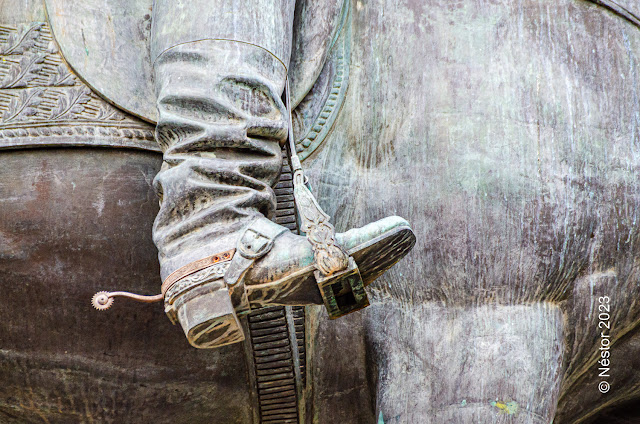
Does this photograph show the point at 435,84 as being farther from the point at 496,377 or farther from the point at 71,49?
the point at 71,49

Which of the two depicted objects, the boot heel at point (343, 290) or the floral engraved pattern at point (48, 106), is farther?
the floral engraved pattern at point (48, 106)

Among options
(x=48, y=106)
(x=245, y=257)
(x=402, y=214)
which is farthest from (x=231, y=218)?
(x=48, y=106)

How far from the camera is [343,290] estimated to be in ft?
6.21

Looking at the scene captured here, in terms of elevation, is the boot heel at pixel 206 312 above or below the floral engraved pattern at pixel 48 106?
below

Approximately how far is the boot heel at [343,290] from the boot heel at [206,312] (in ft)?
0.58

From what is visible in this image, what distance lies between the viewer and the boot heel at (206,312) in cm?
187

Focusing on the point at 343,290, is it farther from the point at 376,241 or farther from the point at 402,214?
the point at 402,214

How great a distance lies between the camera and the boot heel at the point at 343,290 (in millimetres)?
1856

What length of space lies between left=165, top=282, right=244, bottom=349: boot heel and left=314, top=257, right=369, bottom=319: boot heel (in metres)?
0.18

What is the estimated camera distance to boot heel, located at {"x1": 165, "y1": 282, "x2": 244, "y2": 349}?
1.87 m

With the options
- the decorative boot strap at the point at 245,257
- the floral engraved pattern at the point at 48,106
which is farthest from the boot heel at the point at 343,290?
the floral engraved pattern at the point at 48,106

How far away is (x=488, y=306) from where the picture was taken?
224 centimetres

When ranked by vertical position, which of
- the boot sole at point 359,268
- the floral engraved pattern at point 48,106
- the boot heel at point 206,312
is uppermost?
the floral engraved pattern at point 48,106

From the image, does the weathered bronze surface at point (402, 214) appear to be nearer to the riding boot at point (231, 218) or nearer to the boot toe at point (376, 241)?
the riding boot at point (231, 218)
